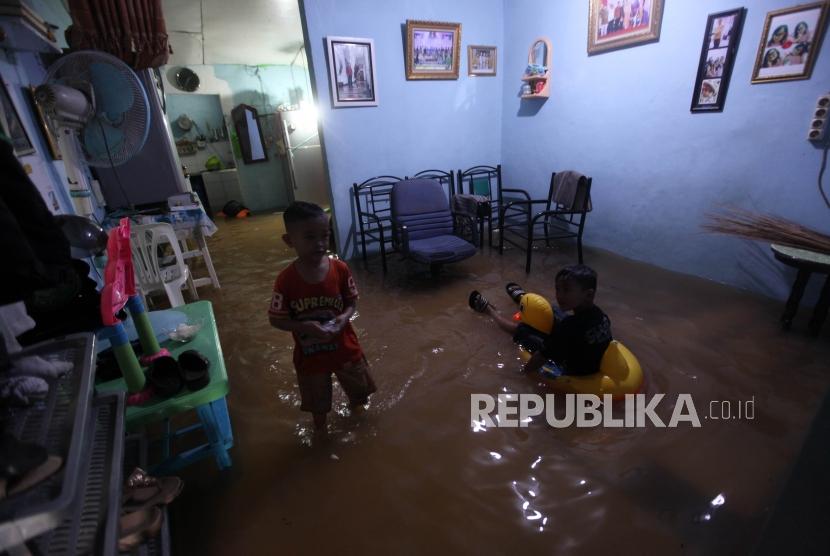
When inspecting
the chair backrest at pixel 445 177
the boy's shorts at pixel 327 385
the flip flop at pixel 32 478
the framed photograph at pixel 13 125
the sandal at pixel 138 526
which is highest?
the framed photograph at pixel 13 125

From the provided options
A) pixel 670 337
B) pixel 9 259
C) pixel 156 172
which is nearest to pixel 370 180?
pixel 156 172

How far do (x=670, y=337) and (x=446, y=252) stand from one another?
176 cm

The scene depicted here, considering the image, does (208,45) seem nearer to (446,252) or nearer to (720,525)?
(446,252)

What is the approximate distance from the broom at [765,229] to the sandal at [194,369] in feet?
11.4

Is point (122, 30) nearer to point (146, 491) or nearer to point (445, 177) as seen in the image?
point (445, 177)

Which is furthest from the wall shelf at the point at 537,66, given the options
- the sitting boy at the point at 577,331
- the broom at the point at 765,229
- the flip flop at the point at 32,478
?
the flip flop at the point at 32,478

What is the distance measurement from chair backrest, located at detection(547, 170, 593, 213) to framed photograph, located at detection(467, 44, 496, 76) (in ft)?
5.17

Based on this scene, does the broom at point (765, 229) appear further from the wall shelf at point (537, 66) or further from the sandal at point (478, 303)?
the wall shelf at point (537, 66)

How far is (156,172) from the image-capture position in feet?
12.4

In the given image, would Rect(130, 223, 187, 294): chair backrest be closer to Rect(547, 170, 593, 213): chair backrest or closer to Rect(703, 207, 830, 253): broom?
Rect(547, 170, 593, 213): chair backrest

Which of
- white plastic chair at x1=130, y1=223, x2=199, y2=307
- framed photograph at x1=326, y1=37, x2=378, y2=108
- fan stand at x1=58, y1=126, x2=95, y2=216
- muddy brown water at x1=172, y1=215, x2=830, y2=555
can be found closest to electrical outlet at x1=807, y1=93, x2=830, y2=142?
muddy brown water at x1=172, y1=215, x2=830, y2=555

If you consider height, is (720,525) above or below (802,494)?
below

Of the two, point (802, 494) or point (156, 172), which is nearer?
point (802, 494)

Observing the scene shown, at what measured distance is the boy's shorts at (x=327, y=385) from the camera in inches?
69.1
